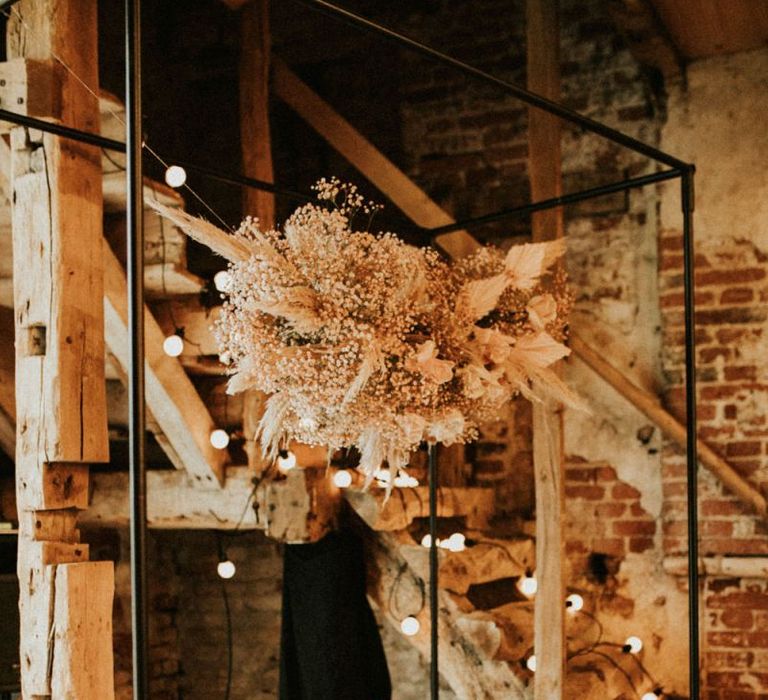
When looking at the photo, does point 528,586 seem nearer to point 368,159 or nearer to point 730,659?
point 730,659

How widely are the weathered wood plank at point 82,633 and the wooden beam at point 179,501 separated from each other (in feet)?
3.37

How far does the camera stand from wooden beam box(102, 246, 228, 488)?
3.50m

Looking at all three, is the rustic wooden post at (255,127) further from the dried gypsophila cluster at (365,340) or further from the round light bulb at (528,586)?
the dried gypsophila cluster at (365,340)

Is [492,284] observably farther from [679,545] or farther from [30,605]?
[679,545]

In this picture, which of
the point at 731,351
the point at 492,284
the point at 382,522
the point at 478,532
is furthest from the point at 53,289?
the point at 731,351

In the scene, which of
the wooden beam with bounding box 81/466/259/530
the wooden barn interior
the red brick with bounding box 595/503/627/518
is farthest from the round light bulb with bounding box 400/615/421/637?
the red brick with bounding box 595/503/627/518

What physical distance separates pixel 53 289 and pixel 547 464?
1.71m

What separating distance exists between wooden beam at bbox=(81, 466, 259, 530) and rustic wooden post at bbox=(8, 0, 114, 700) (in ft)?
3.28

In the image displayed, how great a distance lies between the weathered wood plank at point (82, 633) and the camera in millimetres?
2832

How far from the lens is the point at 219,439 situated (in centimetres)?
391

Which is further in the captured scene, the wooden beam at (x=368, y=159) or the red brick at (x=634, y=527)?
the red brick at (x=634, y=527)

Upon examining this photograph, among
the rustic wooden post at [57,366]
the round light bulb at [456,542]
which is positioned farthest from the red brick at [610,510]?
the rustic wooden post at [57,366]

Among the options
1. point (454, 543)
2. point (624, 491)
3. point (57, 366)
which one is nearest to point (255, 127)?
point (57, 366)

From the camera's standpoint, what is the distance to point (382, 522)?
3.83 metres
